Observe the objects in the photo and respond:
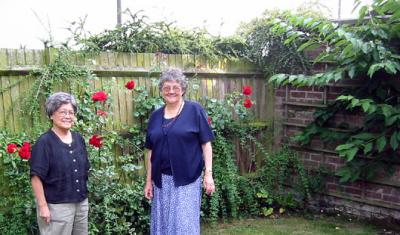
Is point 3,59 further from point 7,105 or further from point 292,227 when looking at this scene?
point 292,227

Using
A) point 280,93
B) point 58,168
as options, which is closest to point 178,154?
point 58,168

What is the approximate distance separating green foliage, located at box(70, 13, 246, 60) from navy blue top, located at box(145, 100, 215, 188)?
1.11m

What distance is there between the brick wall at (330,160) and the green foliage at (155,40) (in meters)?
0.86

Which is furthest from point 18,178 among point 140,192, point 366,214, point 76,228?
point 366,214

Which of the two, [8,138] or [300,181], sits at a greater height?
[8,138]

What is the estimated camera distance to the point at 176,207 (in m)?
2.76

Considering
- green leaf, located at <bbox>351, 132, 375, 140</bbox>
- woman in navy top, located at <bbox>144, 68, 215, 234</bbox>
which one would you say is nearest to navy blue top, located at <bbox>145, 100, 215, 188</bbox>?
woman in navy top, located at <bbox>144, 68, 215, 234</bbox>

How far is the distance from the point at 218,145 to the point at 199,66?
0.82 metres

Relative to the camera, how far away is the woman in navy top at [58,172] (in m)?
2.32

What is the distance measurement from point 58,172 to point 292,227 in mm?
2590

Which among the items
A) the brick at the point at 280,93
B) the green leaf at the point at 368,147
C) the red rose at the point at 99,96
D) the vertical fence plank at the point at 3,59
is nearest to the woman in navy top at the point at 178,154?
the red rose at the point at 99,96

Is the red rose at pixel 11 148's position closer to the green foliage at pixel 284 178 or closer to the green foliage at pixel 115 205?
the green foliage at pixel 115 205

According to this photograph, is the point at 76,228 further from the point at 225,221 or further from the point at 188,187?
the point at 225,221

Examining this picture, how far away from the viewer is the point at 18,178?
282 centimetres
